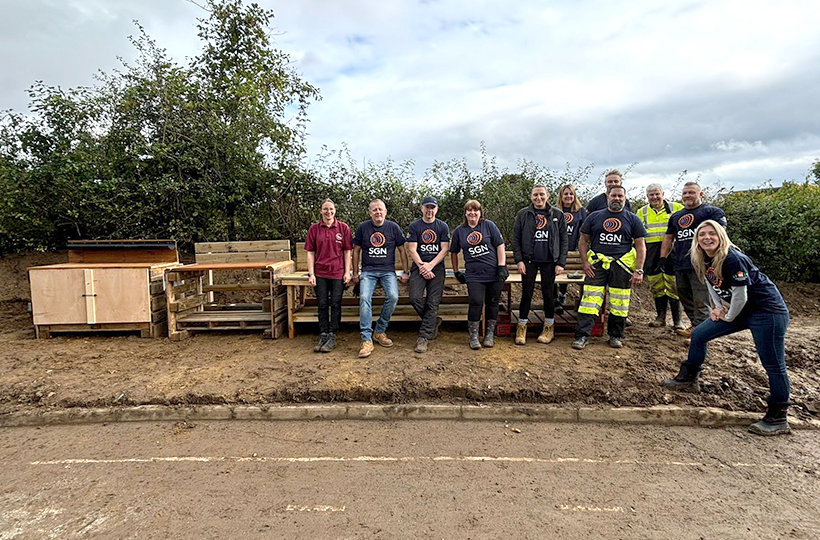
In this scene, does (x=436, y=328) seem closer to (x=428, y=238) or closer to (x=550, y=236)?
(x=428, y=238)

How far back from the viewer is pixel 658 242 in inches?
234

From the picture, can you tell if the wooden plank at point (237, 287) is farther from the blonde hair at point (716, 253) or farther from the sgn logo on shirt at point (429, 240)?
the blonde hair at point (716, 253)

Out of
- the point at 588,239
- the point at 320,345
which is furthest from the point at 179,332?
the point at 588,239

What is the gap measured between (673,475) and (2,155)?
11884mm

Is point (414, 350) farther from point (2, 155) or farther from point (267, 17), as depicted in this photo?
point (2, 155)

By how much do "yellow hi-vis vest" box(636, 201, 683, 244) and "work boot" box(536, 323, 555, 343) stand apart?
1.85 m

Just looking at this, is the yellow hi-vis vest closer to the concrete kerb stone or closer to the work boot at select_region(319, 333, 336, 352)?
the concrete kerb stone

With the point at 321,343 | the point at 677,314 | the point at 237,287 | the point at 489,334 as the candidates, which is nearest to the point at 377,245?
the point at 321,343

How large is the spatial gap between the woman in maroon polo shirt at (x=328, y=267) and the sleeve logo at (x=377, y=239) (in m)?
0.33

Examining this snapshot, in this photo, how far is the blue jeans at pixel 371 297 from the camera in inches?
219

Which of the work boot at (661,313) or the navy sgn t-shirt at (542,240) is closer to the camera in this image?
the navy sgn t-shirt at (542,240)

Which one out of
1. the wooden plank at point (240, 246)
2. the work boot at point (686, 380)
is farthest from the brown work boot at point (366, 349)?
the work boot at point (686, 380)

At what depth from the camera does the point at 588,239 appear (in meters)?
5.55

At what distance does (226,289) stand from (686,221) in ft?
21.9
